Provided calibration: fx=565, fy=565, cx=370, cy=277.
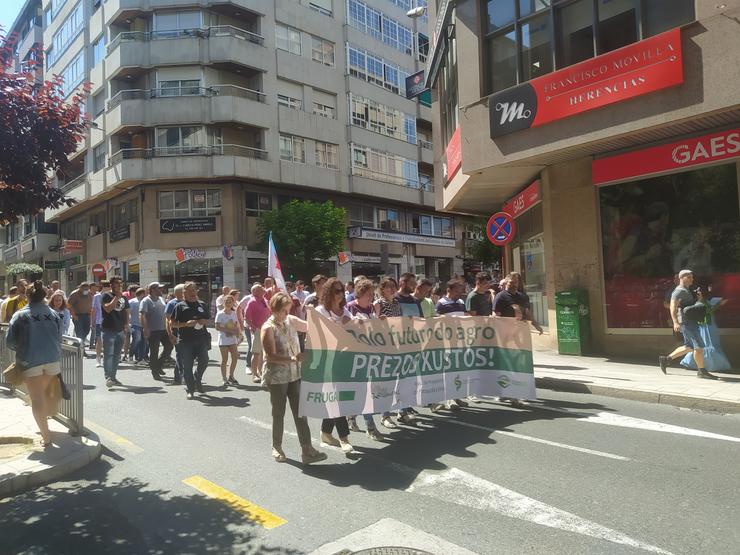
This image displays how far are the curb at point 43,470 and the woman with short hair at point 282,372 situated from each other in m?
1.86

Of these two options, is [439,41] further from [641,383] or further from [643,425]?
[643,425]

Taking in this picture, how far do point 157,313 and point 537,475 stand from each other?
28.3 feet

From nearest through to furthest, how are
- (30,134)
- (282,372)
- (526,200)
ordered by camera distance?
(30,134)
(282,372)
(526,200)

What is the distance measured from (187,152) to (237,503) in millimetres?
28645

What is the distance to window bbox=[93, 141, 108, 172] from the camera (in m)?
33.5

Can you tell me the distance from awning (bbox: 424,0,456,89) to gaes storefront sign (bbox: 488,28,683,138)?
389 centimetres

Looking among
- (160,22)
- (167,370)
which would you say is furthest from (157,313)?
Result: (160,22)

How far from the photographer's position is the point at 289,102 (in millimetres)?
33250

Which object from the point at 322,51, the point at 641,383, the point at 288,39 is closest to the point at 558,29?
the point at 641,383

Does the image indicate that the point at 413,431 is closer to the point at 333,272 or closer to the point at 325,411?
the point at 325,411

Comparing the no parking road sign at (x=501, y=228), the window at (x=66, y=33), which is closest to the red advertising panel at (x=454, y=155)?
the no parking road sign at (x=501, y=228)

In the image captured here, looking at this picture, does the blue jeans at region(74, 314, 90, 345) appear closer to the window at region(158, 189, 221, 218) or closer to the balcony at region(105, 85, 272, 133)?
the window at region(158, 189, 221, 218)

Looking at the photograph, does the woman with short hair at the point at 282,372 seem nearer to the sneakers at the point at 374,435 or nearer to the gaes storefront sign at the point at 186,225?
the sneakers at the point at 374,435

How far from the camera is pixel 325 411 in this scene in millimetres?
5664
